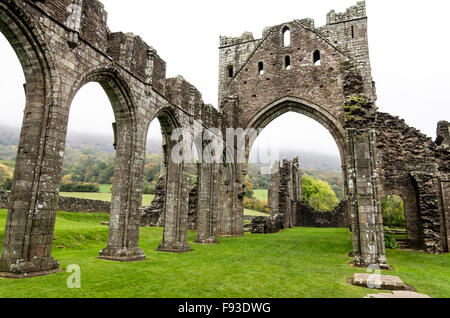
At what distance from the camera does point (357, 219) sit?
25.7 ft

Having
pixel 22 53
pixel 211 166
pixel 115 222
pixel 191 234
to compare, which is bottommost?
pixel 191 234

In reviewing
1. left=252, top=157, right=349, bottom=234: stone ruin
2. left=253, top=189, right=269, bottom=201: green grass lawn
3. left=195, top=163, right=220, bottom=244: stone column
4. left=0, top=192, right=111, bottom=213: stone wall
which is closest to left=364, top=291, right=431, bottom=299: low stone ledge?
left=195, top=163, right=220, bottom=244: stone column

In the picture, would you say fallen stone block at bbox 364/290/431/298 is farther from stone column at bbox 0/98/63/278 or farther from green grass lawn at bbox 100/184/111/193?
green grass lawn at bbox 100/184/111/193

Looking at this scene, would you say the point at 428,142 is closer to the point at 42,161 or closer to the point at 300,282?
the point at 300,282

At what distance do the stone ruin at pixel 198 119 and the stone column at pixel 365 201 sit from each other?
0.09ft

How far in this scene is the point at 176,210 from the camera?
32.6 feet

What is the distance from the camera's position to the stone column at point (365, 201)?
7.30 meters

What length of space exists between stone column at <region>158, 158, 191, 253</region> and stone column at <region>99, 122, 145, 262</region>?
196 centimetres

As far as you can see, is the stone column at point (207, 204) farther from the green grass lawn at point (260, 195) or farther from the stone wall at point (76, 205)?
the green grass lawn at point (260, 195)

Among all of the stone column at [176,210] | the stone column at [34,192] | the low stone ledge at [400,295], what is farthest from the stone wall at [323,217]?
the stone column at [34,192]

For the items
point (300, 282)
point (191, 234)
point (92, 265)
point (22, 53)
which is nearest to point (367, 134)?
point (300, 282)

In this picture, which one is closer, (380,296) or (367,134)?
(380,296)

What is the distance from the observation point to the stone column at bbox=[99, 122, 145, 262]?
292 inches
